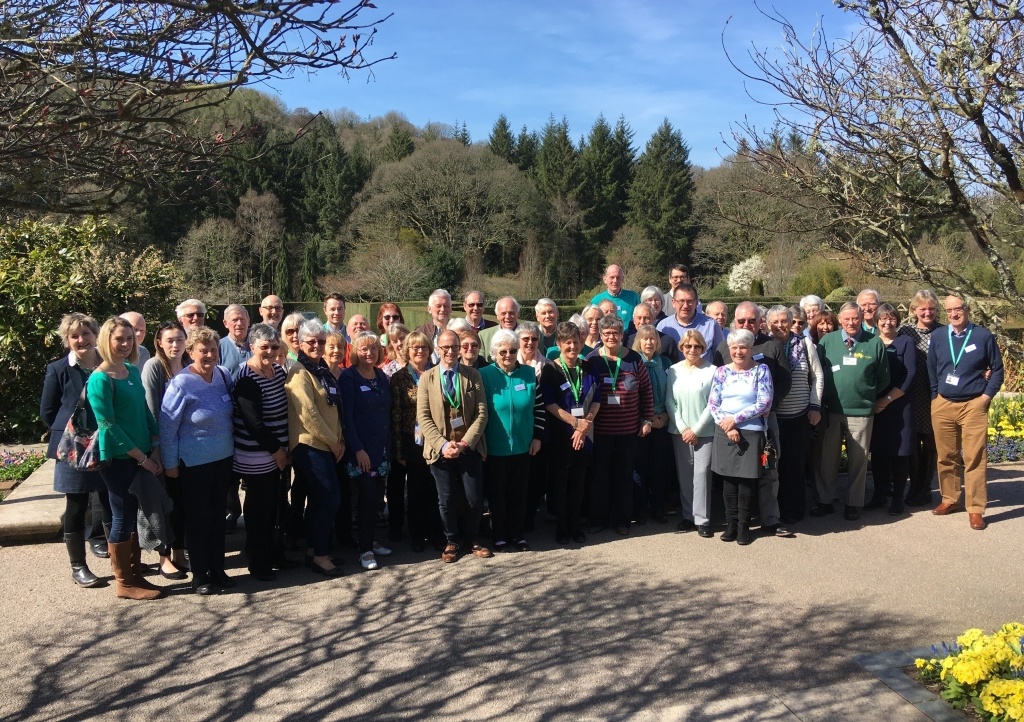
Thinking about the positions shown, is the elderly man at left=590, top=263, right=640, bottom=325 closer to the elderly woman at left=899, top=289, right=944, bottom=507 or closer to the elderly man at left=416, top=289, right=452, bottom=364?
the elderly man at left=416, top=289, right=452, bottom=364

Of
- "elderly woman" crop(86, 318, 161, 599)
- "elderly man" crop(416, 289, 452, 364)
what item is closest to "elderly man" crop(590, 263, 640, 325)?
"elderly man" crop(416, 289, 452, 364)

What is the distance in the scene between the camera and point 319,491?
17.8 feet

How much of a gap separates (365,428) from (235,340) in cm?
162

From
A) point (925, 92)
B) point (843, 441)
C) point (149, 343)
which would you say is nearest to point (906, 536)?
point (843, 441)

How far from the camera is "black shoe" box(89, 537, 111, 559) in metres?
5.73

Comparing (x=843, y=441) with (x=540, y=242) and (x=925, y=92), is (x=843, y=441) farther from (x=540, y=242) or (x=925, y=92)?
(x=540, y=242)

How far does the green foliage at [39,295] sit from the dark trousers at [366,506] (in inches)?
239

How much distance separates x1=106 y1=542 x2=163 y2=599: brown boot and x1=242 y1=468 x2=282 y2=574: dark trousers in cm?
60

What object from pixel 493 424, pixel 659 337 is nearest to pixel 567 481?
pixel 493 424

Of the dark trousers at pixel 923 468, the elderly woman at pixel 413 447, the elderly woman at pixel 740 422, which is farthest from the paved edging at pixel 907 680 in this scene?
the dark trousers at pixel 923 468

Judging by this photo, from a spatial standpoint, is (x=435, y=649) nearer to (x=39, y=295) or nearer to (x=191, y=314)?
(x=191, y=314)

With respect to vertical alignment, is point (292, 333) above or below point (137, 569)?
above

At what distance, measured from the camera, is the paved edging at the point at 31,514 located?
598 cm

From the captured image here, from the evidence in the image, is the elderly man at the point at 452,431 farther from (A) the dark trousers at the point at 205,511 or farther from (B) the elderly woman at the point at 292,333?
(A) the dark trousers at the point at 205,511
